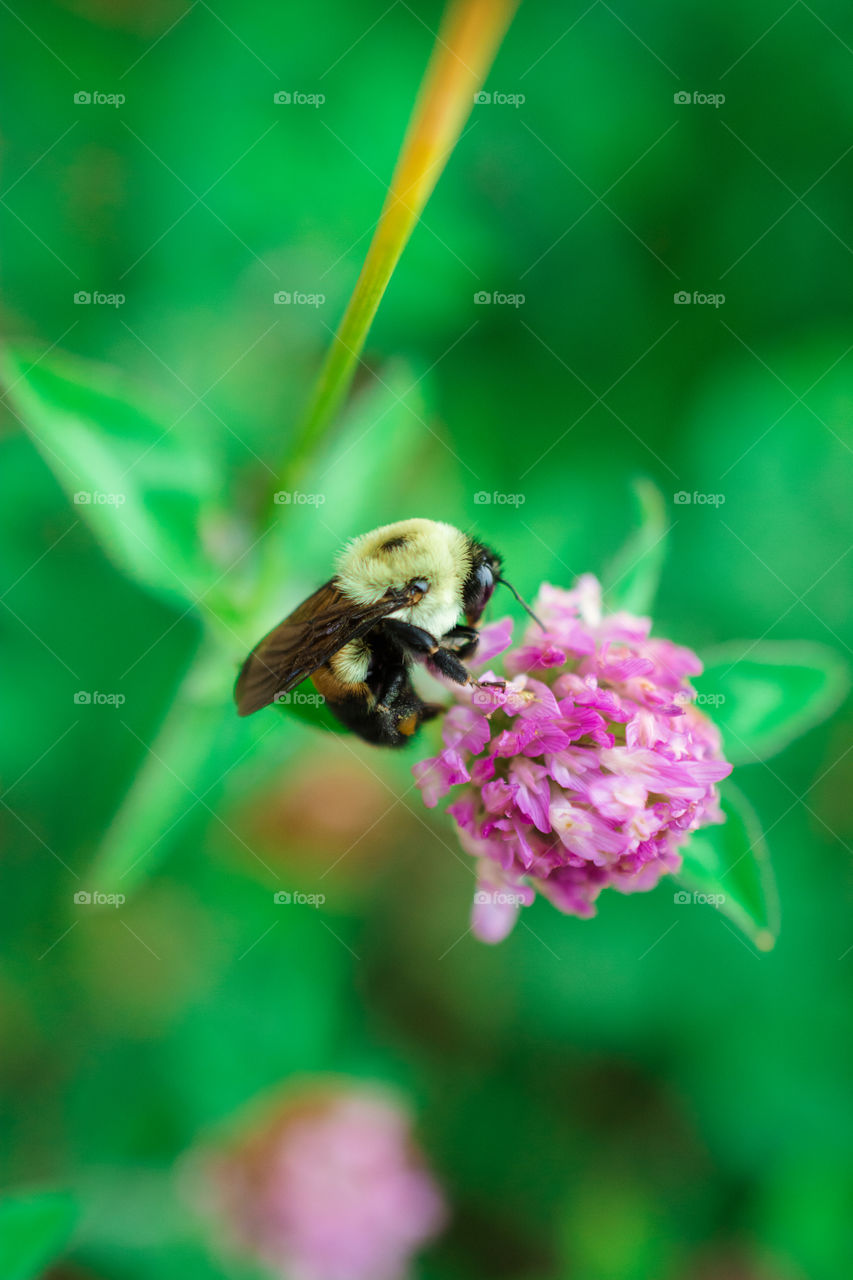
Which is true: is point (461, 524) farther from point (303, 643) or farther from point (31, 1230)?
point (31, 1230)

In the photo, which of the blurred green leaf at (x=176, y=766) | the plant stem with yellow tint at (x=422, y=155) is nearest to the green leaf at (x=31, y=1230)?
the blurred green leaf at (x=176, y=766)

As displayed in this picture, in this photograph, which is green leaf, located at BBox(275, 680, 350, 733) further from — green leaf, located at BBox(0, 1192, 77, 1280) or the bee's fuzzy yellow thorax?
green leaf, located at BBox(0, 1192, 77, 1280)

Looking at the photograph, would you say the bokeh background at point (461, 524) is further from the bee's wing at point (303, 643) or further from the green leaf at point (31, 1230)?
the bee's wing at point (303, 643)

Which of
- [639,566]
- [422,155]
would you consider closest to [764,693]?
[639,566]

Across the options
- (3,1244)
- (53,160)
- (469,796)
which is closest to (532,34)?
(53,160)

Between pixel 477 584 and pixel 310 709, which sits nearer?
pixel 477 584

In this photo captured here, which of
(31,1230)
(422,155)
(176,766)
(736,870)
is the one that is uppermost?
(422,155)

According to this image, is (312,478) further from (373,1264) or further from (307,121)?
(373,1264)
